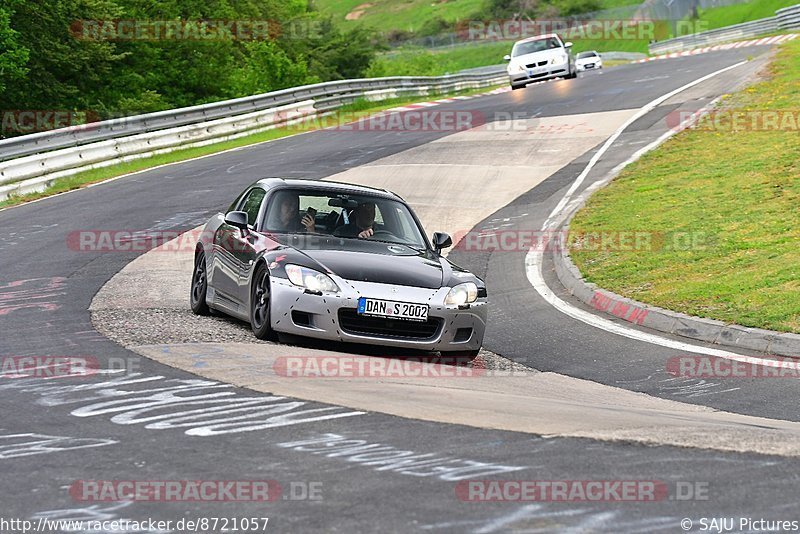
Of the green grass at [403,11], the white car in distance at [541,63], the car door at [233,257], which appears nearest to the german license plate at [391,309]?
the car door at [233,257]

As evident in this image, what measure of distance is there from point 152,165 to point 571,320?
16.8 meters

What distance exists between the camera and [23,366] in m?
8.45

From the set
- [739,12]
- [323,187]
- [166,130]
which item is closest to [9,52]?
[166,130]

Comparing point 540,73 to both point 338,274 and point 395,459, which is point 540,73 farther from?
point 395,459

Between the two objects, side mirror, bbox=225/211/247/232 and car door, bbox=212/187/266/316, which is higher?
side mirror, bbox=225/211/247/232

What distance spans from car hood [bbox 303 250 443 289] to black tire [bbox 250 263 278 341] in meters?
0.43

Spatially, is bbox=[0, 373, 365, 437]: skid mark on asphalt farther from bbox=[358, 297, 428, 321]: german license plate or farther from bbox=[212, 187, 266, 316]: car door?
bbox=[212, 187, 266, 316]: car door

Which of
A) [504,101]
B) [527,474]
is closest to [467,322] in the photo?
[527,474]

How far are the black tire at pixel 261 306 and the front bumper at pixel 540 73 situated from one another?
33128mm

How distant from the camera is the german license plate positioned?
31.3 feet

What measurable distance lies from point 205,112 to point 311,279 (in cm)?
2259

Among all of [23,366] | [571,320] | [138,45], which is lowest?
[571,320]

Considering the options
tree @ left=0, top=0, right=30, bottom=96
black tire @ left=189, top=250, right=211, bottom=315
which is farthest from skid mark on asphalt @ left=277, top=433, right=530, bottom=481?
tree @ left=0, top=0, right=30, bottom=96

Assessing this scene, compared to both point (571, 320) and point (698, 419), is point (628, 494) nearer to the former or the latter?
point (698, 419)
